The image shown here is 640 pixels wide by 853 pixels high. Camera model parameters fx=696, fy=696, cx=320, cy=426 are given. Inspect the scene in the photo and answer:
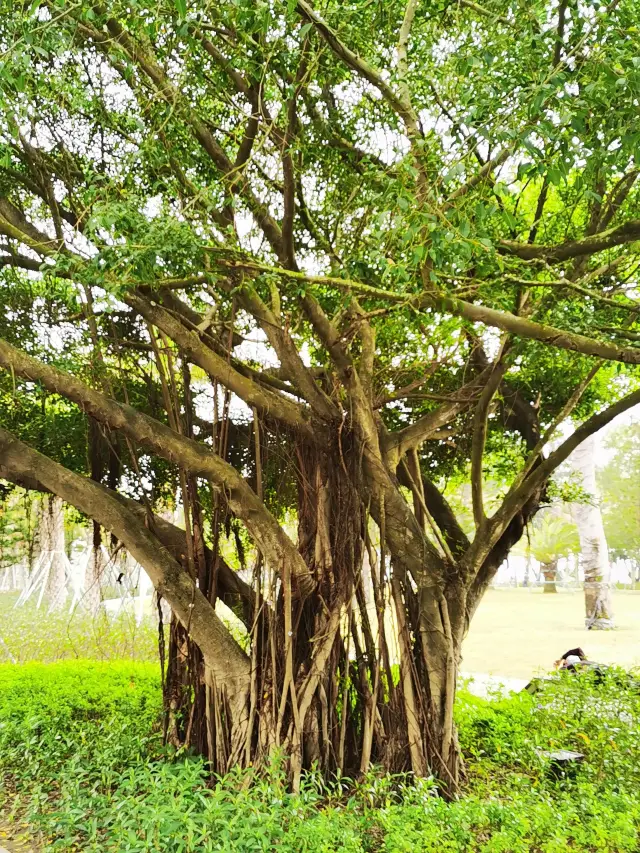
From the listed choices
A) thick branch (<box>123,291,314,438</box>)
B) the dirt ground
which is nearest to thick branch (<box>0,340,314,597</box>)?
thick branch (<box>123,291,314,438</box>)

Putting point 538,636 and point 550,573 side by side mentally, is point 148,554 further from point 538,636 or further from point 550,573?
point 550,573

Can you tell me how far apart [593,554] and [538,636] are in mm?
1749

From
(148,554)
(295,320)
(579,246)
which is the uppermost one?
(295,320)

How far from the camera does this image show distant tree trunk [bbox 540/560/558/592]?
12500 millimetres

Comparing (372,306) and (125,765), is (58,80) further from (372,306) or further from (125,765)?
(125,765)

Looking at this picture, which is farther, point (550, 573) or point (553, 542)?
point (550, 573)

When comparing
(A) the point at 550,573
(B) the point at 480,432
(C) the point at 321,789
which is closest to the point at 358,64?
(B) the point at 480,432

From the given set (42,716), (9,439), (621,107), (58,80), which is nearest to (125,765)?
(42,716)

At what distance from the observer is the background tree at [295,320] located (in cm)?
302

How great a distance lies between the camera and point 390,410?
468 centimetres

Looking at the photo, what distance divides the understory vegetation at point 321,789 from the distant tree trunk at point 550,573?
25.9 feet

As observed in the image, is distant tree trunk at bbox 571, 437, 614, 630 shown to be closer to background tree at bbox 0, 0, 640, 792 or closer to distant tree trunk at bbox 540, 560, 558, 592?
background tree at bbox 0, 0, 640, 792

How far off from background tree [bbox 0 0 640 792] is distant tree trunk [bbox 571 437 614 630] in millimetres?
3887

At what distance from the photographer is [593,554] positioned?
801 centimetres
